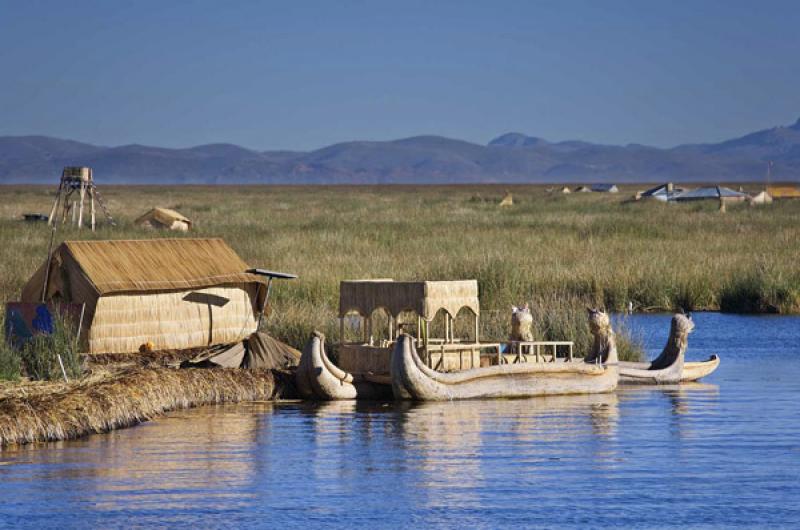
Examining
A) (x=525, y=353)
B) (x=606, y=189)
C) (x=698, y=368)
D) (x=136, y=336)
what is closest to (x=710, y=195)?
(x=606, y=189)

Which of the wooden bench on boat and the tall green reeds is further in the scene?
the wooden bench on boat

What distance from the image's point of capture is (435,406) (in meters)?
19.5

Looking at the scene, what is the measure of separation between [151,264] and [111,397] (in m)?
4.35

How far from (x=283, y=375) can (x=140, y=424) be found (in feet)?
10.1

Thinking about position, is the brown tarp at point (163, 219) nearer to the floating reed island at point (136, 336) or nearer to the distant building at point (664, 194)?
the floating reed island at point (136, 336)

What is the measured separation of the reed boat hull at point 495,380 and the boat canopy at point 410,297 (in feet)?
2.14

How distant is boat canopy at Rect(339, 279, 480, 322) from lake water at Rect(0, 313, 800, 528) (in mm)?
1298

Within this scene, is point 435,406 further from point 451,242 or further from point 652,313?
point 451,242

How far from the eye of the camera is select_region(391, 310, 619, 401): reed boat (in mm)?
19156

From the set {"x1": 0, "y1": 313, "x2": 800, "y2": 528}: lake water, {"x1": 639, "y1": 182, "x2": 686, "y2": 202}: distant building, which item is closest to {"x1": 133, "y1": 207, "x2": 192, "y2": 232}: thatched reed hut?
{"x1": 0, "y1": 313, "x2": 800, "y2": 528}: lake water

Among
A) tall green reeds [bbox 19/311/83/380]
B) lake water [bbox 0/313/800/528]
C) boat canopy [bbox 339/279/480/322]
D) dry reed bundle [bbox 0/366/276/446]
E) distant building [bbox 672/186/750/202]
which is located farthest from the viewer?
distant building [bbox 672/186/750/202]

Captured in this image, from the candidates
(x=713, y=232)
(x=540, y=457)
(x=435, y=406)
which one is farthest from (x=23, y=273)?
(x=713, y=232)

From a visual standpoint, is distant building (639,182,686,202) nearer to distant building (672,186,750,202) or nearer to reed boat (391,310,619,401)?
distant building (672,186,750,202)

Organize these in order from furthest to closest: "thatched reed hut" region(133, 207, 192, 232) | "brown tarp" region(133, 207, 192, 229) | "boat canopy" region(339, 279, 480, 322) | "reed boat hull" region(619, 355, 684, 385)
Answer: "brown tarp" region(133, 207, 192, 229)
"thatched reed hut" region(133, 207, 192, 232)
"reed boat hull" region(619, 355, 684, 385)
"boat canopy" region(339, 279, 480, 322)
